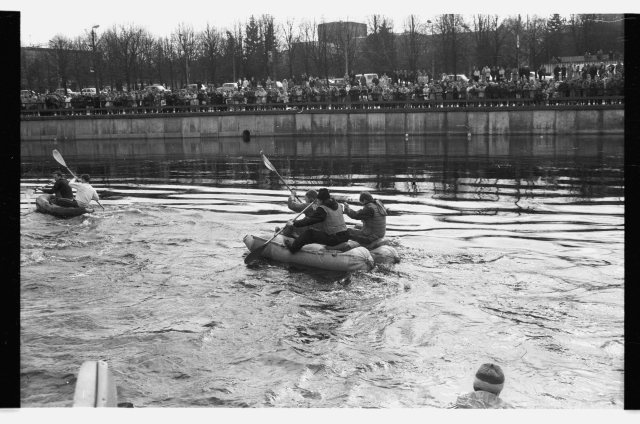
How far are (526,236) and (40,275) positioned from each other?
25.5ft

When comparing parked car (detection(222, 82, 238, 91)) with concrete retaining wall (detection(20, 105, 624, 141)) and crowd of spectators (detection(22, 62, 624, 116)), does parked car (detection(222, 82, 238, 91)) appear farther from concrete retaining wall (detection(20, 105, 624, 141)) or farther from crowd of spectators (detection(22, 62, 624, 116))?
concrete retaining wall (detection(20, 105, 624, 141))

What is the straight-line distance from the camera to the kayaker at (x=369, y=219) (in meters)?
12.2

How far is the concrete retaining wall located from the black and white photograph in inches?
216

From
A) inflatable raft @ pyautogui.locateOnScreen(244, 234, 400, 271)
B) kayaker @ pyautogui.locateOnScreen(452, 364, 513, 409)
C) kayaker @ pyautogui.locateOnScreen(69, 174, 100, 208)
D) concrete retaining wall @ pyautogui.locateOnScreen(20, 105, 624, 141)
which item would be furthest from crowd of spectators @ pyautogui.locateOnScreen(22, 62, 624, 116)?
kayaker @ pyautogui.locateOnScreen(452, 364, 513, 409)

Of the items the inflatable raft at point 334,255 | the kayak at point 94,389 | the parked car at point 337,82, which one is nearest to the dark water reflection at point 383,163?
the parked car at point 337,82

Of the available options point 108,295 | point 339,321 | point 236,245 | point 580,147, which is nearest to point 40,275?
point 108,295

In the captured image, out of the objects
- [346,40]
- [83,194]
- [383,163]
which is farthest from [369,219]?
[383,163]

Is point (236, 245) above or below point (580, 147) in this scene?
below

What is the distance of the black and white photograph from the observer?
714 cm

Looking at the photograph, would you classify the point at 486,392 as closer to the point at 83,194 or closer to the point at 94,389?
the point at 94,389

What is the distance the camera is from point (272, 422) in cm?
551
